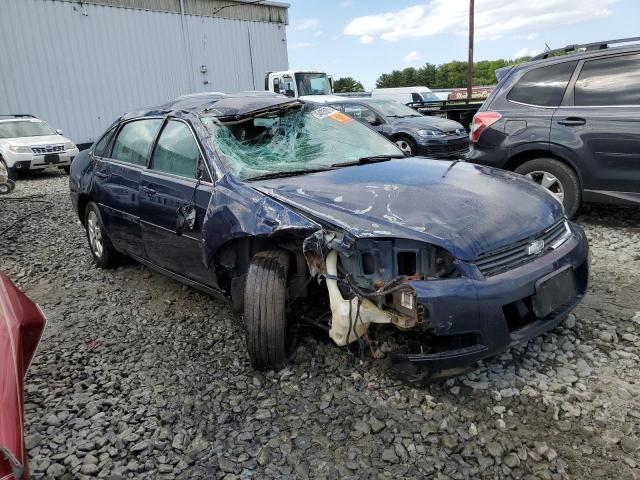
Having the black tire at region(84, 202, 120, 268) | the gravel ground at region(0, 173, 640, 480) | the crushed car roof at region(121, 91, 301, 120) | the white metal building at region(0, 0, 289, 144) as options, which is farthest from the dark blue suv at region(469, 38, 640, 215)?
the white metal building at region(0, 0, 289, 144)

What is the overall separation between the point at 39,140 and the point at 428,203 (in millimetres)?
11455

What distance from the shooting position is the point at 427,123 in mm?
9781

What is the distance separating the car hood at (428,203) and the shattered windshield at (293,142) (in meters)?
0.22

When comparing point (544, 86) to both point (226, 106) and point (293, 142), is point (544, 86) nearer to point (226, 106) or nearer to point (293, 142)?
point (293, 142)

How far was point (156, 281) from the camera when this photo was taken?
4473 millimetres

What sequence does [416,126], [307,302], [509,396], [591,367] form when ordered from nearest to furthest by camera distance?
1. [509,396]
2. [591,367]
3. [307,302]
4. [416,126]

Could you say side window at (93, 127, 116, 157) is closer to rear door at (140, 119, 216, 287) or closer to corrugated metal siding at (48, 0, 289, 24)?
rear door at (140, 119, 216, 287)

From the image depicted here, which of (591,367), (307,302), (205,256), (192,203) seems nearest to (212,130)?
(192,203)

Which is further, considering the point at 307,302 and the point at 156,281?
the point at 156,281

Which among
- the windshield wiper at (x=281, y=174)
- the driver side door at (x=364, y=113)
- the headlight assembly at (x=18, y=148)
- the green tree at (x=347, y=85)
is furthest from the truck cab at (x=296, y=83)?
the green tree at (x=347, y=85)

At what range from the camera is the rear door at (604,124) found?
4.64 metres

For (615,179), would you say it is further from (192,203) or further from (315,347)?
(192,203)

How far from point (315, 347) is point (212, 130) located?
1.59 meters

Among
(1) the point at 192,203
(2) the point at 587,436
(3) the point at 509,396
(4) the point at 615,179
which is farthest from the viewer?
(4) the point at 615,179
